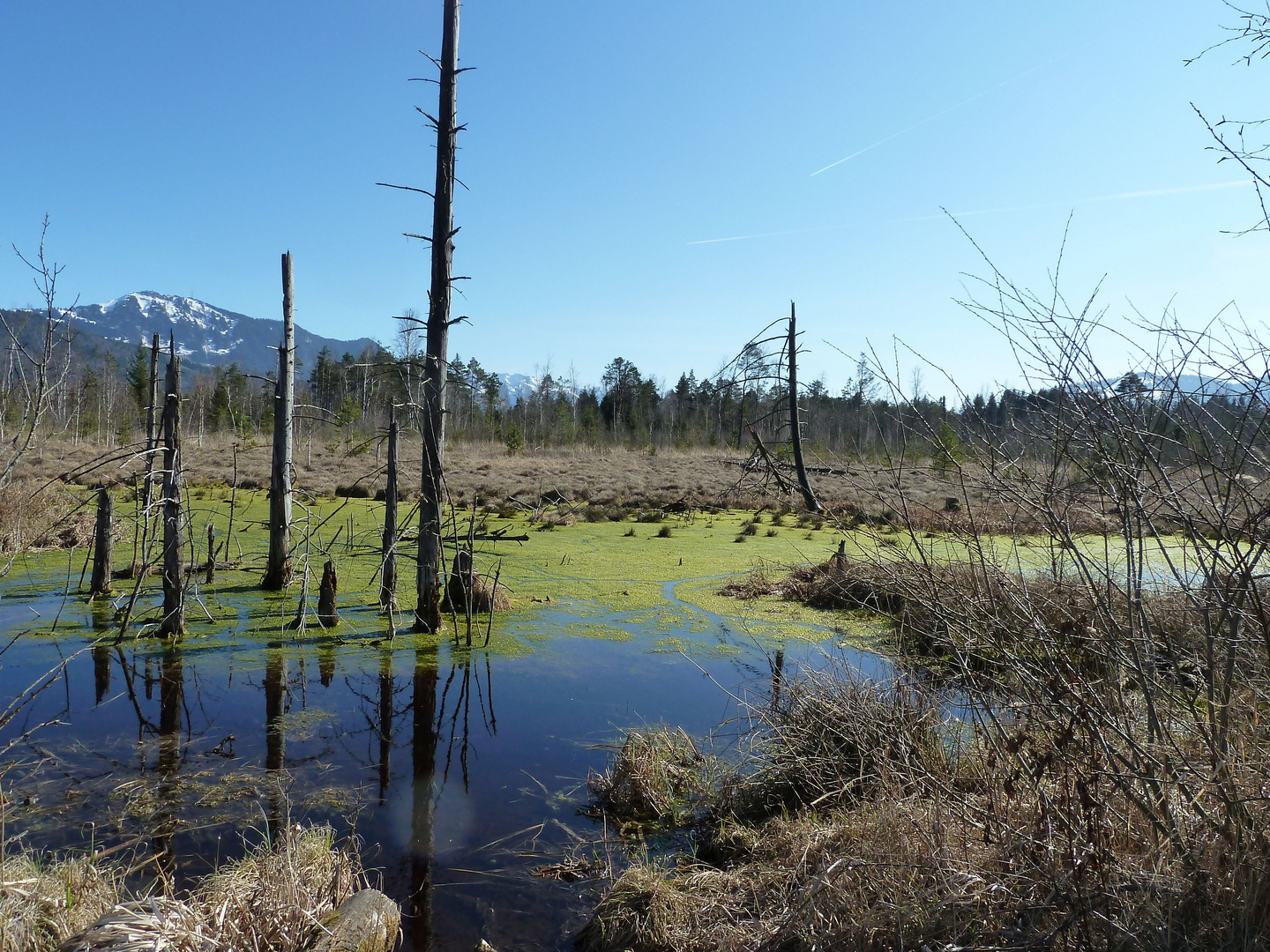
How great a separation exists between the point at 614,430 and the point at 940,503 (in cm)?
3280

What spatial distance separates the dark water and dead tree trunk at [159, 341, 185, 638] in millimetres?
317

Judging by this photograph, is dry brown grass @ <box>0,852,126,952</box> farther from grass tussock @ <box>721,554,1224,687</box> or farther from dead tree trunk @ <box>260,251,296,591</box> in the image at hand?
dead tree trunk @ <box>260,251,296,591</box>

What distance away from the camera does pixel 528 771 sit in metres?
5.47

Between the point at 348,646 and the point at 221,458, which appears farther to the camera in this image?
the point at 221,458

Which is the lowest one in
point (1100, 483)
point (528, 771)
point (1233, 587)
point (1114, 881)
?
point (528, 771)

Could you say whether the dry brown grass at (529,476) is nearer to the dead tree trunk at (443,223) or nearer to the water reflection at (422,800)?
the dead tree trunk at (443,223)

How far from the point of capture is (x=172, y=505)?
7.54 metres

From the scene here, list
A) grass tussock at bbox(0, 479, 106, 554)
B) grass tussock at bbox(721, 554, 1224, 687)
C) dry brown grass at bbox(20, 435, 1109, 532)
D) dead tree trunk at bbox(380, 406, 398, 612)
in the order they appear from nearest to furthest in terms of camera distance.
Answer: grass tussock at bbox(721, 554, 1224, 687), dead tree trunk at bbox(380, 406, 398, 612), grass tussock at bbox(0, 479, 106, 554), dry brown grass at bbox(20, 435, 1109, 532)

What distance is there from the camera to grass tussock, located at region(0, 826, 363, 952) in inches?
105

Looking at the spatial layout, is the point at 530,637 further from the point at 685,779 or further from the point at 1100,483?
the point at 1100,483

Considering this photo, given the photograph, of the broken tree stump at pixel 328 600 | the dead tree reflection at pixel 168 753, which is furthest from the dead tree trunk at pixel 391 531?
the dead tree reflection at pixel 168 753

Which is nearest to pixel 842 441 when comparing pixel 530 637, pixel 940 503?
pixel 530 637

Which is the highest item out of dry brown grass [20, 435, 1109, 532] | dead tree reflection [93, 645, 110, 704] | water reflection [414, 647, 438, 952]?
dry brown grass [20, 435, 1109, 532]

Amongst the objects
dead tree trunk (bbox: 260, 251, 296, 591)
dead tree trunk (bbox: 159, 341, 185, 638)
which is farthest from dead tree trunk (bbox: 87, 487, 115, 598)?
dead tree trunk (bbox: 159, 341, 185, 638)
